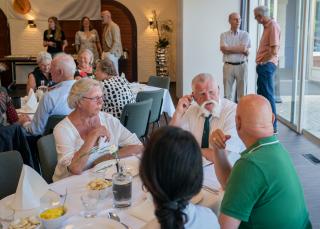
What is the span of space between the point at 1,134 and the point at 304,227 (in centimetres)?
228

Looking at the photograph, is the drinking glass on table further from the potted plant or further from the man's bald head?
the potted plant

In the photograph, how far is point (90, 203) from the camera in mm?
1808

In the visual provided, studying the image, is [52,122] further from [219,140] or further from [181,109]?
[219,140]

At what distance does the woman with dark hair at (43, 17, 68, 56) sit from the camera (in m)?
10.0

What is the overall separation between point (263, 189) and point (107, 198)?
76 centimetres

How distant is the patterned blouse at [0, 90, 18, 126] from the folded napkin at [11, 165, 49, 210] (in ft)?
6.17

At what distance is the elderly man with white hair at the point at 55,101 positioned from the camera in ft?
12.0

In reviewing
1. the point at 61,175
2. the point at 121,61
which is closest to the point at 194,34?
the point at 121,61

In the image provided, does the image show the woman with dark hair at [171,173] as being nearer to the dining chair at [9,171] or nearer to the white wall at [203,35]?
the dining chair at [9,171]

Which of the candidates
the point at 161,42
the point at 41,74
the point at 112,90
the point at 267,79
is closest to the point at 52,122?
the point at 112,90

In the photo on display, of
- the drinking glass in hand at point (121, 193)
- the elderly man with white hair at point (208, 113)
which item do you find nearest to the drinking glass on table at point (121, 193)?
the drinking glass in hand at point (121, 193)

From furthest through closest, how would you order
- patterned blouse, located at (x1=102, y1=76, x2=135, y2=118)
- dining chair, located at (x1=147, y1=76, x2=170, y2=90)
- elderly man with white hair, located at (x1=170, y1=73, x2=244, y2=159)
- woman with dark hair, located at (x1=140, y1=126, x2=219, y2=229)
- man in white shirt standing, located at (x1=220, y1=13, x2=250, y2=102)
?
man in white shirt standing, located at (x1=220, y1=13, x2=250, y2=102)
dining chair, located at (x1=147, y1=76, x2=170, y2=90)
patterned blouse, located at (x1=102, y1=76, x2=135, y2=118)
elderly man with white hair, located at (x1=170, y1=73, x2=244, y2=159)
woman with dark hair, located at (x1=140, y1=126, x2=219, y2=229)

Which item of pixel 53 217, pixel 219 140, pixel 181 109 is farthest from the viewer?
pixel 181 109

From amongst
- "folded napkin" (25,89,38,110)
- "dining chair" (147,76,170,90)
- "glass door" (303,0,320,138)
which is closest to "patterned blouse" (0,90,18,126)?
"folded napkin" (25,89,38,110)
